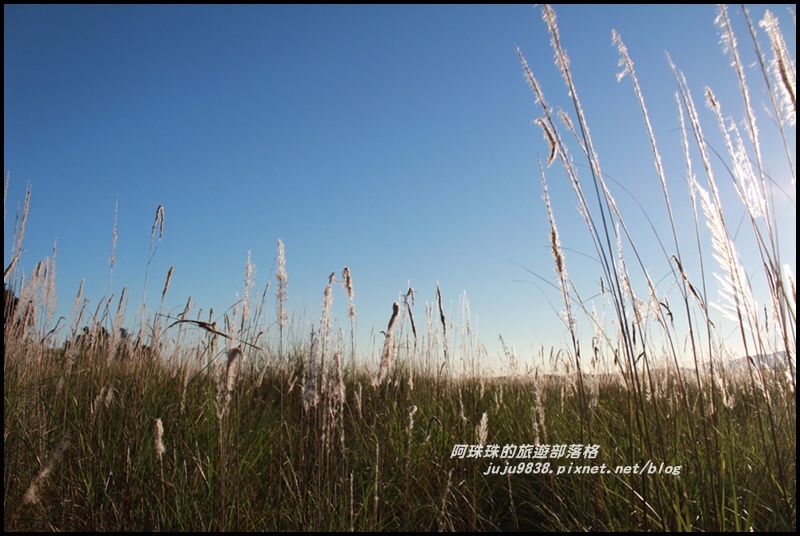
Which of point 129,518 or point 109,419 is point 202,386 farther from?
point 129,518

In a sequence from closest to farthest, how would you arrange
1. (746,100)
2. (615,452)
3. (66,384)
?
(746,100) → (615,452) → (66,384)

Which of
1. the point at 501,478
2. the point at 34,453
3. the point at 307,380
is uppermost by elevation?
the point at 307,380

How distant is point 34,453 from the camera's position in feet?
6.98

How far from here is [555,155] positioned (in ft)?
4.99

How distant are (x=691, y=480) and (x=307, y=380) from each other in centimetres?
148

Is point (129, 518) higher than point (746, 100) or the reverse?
the reverse

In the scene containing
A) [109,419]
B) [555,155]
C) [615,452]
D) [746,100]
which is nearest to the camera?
[746,100]

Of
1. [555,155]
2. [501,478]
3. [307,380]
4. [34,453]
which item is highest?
[555,155]

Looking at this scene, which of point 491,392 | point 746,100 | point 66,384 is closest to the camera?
point 746,100

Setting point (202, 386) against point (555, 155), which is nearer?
point (555, 155)

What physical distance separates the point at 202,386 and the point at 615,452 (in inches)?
86.1

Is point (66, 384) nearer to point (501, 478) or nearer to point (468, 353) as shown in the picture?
point (501, 478)

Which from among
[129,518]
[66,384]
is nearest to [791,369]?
[129,518]

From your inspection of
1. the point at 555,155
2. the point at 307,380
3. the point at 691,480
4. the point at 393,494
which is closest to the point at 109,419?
the point at 307,380
